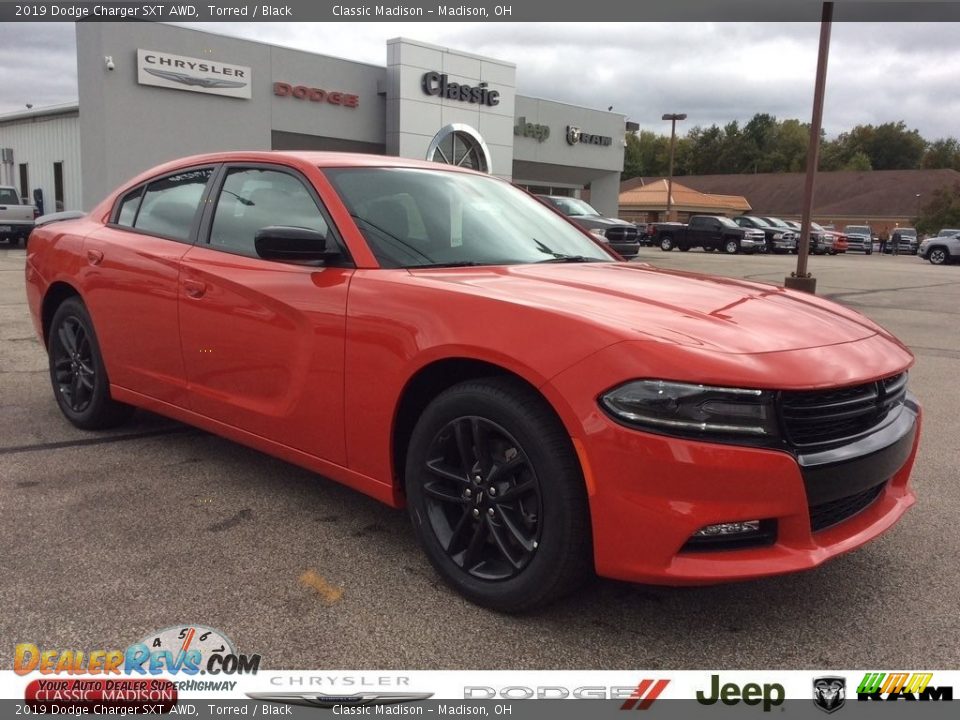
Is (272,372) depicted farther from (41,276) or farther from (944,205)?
(944,205)

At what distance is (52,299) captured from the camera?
4.96m

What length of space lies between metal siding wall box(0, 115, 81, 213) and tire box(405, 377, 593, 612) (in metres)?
25.5

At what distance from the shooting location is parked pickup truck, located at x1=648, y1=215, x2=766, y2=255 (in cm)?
3662

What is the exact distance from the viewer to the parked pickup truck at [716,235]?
120ft

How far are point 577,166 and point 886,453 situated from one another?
34701 mm

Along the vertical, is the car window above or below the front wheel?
above

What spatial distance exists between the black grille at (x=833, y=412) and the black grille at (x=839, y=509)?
0.20 m

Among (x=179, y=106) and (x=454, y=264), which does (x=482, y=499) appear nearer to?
(x=454, y=264)

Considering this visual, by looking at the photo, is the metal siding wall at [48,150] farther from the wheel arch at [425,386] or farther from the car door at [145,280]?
the wheel arch at [425,386]

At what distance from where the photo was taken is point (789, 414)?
2.38m

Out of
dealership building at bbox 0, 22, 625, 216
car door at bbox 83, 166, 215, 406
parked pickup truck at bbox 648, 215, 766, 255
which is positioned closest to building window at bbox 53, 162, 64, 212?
dealership building at bbox 0, 22, 625, 216

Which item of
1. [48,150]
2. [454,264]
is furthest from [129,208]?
[48,150]

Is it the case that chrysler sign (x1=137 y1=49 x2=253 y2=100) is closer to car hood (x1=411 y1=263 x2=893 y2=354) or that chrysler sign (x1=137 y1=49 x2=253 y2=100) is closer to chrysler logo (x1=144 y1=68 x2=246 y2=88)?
chrysler logo (x1=144 y1=68 x2=246 y2=88)

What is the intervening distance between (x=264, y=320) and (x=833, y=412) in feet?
7.03
